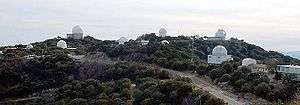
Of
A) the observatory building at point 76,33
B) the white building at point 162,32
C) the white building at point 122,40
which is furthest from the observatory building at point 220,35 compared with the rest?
the observatory building at point 76,33

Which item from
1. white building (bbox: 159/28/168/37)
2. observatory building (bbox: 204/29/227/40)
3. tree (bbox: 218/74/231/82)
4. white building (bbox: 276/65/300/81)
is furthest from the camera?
white building (bbox: 159/28/168/37)

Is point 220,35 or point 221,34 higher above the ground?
point 221,34

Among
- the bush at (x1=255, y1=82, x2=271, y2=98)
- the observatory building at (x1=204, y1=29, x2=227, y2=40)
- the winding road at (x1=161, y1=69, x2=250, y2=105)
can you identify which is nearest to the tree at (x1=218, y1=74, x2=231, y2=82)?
the winding road at (x1=161, y1=69, x2=250, y2=105)

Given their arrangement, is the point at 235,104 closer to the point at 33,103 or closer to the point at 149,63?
the point at 33,103

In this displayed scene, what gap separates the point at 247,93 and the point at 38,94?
1667 centimetres

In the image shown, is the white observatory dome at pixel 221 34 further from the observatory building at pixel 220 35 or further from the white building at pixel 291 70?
the white building at pixel 291 70

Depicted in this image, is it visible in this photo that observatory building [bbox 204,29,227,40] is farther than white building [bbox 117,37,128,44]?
Yes

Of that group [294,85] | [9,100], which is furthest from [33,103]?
[294,85]

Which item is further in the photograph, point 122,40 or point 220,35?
point 220,35

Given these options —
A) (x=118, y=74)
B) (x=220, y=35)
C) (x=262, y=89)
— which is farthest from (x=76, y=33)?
(x=262, y=89)

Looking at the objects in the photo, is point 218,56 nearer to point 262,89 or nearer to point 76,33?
point 262,89

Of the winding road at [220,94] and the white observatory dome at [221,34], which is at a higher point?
the white observatory dome at [221,34]

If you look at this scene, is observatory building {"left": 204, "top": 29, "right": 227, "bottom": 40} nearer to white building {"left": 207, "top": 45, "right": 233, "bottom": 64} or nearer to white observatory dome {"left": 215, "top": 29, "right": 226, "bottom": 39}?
white observatory dome {"left": 215, "top": 29, "right": 226, "bottom": 39}

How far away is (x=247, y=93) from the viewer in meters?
32.0
